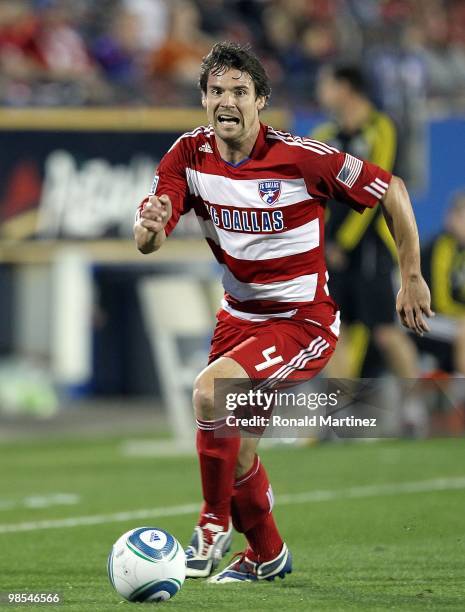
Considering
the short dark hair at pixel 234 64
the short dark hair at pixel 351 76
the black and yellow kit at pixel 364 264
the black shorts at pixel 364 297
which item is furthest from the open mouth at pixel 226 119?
the black shorts at pixel 364 297

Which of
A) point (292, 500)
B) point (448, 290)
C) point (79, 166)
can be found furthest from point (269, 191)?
point (79, 166)

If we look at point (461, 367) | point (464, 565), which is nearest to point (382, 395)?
point (464, 565)

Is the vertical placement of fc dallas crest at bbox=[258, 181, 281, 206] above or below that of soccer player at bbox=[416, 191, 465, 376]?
above

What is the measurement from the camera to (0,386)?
1594 centimetres

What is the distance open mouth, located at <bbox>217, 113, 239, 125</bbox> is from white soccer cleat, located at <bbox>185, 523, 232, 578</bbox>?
5.36 feet

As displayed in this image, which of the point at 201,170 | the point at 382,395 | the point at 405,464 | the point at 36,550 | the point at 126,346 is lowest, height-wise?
the point at 126,346

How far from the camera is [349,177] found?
604cm

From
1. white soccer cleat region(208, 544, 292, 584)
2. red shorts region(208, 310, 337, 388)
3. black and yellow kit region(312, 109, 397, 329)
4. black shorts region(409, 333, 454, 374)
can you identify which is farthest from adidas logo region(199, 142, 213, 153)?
black shorts region(409, 333, 454, 374)

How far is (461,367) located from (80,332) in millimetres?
4439

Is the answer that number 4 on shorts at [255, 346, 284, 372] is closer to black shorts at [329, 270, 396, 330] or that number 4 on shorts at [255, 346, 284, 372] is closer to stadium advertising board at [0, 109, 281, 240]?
black shorts at [329, 270, 396, 330]

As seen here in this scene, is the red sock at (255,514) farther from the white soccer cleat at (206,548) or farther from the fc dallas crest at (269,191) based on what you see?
the fc dallas crest at (269,191)

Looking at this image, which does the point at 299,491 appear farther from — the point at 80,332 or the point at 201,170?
the point at 80,332

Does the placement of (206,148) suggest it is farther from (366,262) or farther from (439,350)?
(439,350)

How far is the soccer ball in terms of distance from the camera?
551 centimetres
